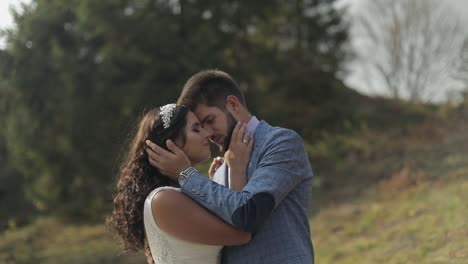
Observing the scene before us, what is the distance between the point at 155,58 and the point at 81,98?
7.20 feet

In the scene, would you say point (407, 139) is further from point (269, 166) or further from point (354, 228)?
point (269, 166)

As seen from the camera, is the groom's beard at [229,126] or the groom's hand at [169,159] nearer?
the groom's hand at [169,159]

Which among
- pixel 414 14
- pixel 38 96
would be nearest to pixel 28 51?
pixel 38 96

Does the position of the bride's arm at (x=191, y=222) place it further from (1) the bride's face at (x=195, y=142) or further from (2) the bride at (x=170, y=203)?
(1) the bride's face at (x=195, y=142)

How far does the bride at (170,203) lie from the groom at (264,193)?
6cm

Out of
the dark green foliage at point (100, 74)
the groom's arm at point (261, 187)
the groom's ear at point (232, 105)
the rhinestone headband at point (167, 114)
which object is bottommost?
the dark green foliage at point (100, 74)

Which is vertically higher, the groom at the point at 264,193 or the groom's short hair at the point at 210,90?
the groom's short hair at the point at 210,90

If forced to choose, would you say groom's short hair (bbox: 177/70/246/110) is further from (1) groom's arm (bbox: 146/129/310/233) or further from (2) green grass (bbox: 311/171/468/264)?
(2) green grass (bbox: 311/171/468/264)

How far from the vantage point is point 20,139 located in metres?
15.6

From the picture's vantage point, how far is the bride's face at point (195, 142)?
2.73 m

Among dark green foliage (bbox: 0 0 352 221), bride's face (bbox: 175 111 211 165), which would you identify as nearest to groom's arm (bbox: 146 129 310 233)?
bride's face (bbox: 175 111 211 165)

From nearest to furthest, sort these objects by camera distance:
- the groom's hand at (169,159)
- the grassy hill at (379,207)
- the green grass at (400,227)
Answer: the groom's hand at (169,159)
the green grass at (400,227)
the grassy hill at (379,207)

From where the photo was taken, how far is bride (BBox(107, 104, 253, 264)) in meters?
2.49

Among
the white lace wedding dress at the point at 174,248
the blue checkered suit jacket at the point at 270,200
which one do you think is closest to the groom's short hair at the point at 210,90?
the blue checkered suit jacket at the point at 270,200
